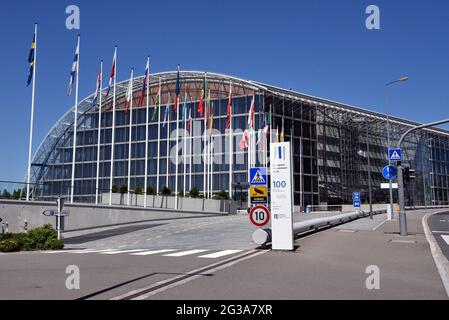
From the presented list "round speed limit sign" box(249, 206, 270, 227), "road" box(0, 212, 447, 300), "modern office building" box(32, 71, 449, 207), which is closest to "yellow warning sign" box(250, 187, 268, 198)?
"round speed limit sign" box(249, 206, 270, 227)

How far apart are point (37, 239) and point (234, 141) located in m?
53.5

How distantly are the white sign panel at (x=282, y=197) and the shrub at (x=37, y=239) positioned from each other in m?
9.91

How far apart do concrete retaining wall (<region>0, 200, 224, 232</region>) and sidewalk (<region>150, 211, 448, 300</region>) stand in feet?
63.0

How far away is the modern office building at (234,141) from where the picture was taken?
73188mm

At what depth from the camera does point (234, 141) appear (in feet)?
238

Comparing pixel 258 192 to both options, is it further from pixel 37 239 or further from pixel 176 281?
pixel 37 239

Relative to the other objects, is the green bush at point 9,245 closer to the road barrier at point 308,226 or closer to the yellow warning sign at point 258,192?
the road barrier at point 308,226

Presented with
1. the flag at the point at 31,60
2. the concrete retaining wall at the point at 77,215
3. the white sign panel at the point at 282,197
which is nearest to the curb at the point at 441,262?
the white sign panel at the point at 282,197

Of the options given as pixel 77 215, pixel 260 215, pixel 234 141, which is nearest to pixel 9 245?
pixel 260 215

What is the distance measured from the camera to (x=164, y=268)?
12.5 m

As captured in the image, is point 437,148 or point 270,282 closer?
point 270,282
